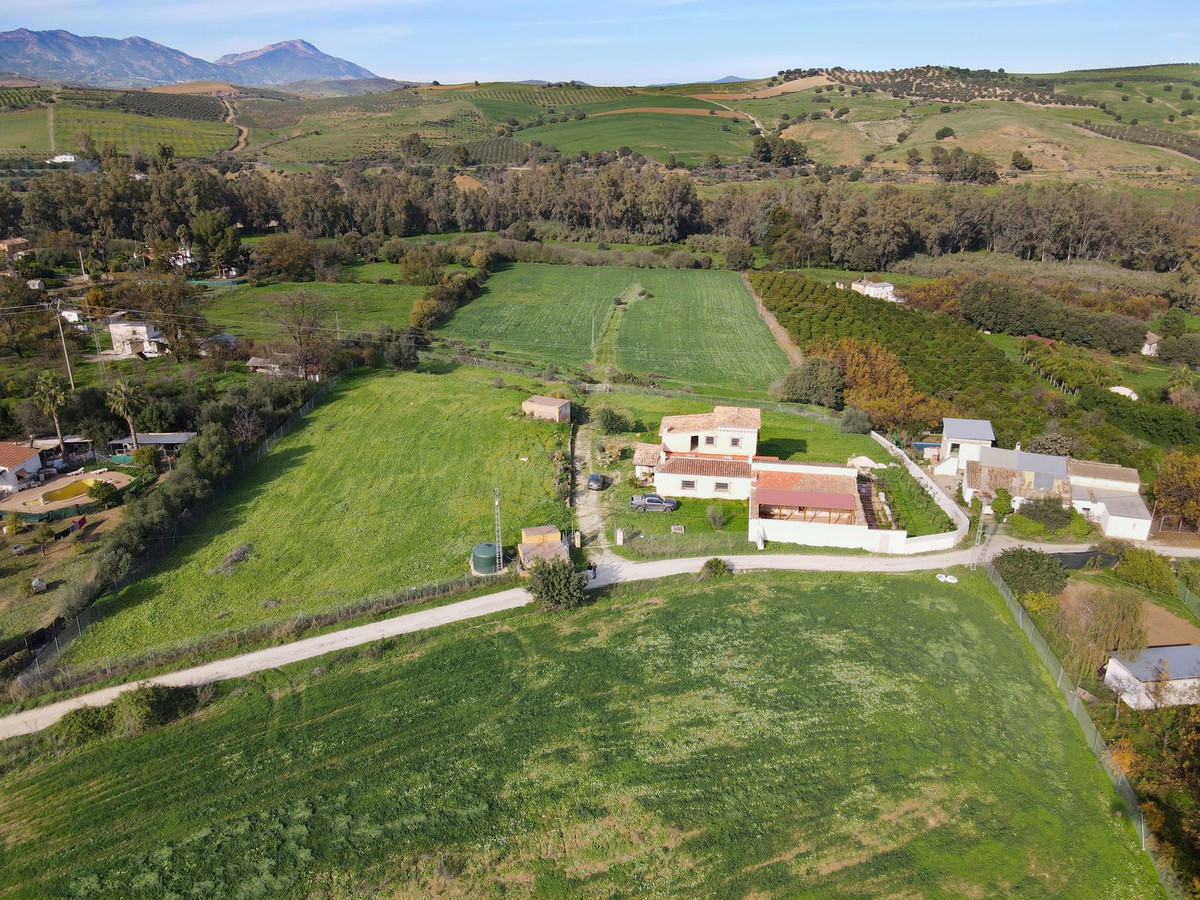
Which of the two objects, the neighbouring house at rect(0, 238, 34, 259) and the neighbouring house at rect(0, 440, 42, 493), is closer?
the neighbouring house at rect(0, 440, 42, 493)

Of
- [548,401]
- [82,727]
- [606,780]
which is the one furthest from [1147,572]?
[82,727]

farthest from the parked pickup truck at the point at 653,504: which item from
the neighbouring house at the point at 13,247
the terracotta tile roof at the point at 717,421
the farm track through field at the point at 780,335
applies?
the neighbouring house at the point at 13,247

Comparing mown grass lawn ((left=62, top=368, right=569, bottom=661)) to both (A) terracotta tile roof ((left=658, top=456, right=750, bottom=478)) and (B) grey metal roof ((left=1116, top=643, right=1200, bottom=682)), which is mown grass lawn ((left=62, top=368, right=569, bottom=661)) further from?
(B) grey metal roof ((left=1116, top=643, right=1200, bottom=682))

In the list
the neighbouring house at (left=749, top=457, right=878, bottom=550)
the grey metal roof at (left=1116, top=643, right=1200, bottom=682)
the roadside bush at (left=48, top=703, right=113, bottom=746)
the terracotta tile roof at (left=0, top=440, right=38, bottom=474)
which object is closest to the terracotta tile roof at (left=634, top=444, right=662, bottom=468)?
the neighbouring house at (left=749, top=457, right=878, bottom=550)

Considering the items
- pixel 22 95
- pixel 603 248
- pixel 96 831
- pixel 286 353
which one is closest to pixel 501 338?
pixel 286 353

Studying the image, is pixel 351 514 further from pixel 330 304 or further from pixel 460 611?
pixel 330 304
